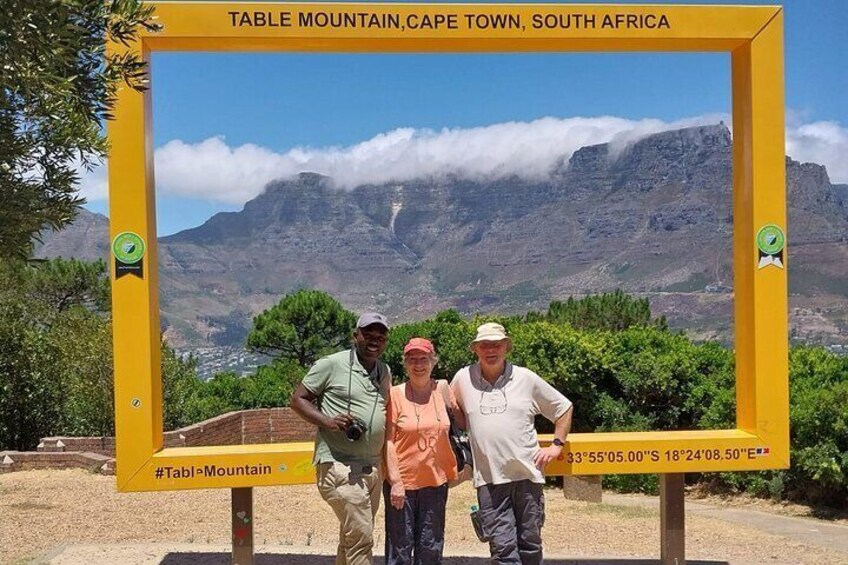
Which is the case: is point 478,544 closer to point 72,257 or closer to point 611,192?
point 72,257

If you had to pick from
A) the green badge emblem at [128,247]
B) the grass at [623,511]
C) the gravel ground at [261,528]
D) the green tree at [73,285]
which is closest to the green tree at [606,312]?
the gravel ground at [261,528]

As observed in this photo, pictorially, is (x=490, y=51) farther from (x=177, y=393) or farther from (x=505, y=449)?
(x=177, y=393)

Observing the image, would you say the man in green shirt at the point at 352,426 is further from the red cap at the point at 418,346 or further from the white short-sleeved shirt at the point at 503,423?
the white short-sleeved shirt at the point at 503,423

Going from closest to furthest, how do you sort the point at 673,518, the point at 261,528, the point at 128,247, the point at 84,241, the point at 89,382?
the point at 128,247
the point at 673,518
the point at 261,528
the point at 89,382
the point at 84,241

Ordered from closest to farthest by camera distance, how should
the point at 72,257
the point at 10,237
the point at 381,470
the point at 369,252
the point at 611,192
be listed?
the point at 10,237
the point at 381,470
the point at 72,257
the point at 369,252
the point at 611,192

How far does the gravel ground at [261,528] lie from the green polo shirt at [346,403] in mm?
2457

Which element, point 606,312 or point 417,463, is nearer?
point 417,463

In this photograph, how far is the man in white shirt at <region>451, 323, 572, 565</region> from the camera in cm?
509

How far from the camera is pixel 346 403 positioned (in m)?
4.96

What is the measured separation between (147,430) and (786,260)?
14.9ft

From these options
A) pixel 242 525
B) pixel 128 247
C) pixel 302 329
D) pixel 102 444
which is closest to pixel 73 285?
pixel 302 329

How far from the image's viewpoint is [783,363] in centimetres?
621

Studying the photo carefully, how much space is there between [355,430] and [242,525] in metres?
1.98

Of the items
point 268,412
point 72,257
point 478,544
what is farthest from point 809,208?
point 478,544
